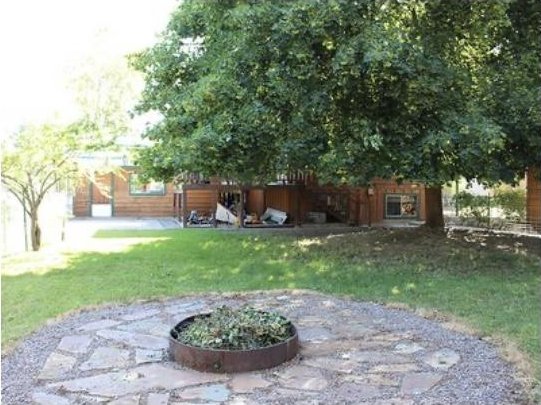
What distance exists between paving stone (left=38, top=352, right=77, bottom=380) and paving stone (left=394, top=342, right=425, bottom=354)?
8.15 ft

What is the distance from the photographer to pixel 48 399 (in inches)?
Result: 141

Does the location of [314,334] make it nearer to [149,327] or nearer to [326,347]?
[326,347]

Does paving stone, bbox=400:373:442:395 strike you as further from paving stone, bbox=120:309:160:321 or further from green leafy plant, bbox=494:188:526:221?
green leafy plant, bbox=494:188:526:221

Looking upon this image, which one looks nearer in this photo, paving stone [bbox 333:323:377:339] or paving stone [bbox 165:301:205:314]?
paving stone [bbox 333:323:377:339]

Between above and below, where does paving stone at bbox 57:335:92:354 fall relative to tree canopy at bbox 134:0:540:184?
below

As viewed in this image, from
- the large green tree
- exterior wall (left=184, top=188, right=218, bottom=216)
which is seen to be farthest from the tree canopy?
exterior wall (left=184, top=188, right=218, bottom=216)

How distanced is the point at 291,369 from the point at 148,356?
44.5 inches

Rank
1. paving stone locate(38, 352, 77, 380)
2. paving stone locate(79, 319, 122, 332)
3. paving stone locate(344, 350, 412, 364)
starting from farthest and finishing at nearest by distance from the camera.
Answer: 1. paving stone locate(79, 319, 122, 332)
2. paving stone locate(344, 350, 412, 364)
3. paving stone locate(38, 352, 77, 380)

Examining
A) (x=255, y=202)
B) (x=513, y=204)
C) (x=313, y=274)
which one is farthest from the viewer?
(x=255, y=202)

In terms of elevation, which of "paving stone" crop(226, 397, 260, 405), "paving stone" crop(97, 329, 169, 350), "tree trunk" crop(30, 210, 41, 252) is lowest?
"paving stone" crop(226, 397, 260, 405)

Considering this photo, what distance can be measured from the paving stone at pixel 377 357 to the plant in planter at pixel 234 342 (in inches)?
18.3

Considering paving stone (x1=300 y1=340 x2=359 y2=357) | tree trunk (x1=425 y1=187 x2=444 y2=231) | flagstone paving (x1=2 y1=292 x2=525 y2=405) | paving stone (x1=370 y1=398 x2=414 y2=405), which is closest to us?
paving stone (x1=370 y1=398 x2=414 y2=405)

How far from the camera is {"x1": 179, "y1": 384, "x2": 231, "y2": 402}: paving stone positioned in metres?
3.58

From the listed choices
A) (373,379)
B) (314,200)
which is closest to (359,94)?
(373,379)
